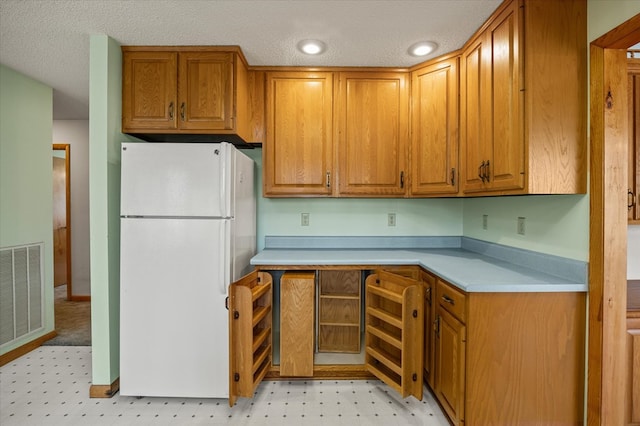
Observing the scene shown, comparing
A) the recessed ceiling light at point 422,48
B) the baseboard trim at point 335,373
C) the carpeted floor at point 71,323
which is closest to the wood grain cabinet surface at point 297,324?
the baseboard trim at point 335,373

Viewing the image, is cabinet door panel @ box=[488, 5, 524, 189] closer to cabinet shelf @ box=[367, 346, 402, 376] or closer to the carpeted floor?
cabinet shelf @ box=[367, 346, 402, 376]

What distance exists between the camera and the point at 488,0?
1.60 meters

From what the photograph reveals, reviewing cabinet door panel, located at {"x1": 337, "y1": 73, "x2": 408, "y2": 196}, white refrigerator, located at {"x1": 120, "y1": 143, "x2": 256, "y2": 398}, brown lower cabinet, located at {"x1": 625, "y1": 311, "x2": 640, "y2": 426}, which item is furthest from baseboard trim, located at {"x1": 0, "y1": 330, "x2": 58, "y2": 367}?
brown lower cabinet, located at {"x1": 625, "y1": 311, "x2": 640, "y2": 426}

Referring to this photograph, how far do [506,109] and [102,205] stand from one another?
251 centimetres

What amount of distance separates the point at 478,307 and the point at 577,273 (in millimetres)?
545

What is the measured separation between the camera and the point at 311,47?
204cm

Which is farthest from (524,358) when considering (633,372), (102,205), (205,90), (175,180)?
(102,205)

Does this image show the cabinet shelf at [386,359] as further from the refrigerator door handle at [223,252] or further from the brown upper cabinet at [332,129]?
the brown upper cabinet at [332,129]

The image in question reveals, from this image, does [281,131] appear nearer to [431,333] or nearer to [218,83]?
[218,83]

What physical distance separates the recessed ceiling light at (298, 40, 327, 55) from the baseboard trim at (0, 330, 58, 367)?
3.35 metres

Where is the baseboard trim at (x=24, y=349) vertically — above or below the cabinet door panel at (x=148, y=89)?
below

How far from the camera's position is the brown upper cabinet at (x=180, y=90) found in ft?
6.72

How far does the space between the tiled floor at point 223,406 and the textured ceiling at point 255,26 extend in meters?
2.37

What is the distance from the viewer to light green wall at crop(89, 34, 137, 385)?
6.28 ft
